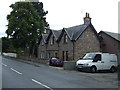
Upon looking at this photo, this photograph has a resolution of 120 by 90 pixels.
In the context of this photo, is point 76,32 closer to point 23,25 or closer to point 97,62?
point 97,62

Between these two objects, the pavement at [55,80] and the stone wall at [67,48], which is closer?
the pavement at [55,80]

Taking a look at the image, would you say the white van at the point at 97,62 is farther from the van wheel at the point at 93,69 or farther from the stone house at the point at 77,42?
the stone house at the point at 77,42

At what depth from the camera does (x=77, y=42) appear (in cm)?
2992

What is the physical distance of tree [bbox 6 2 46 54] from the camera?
39.9 metres


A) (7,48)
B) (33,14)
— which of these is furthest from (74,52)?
(7,48)

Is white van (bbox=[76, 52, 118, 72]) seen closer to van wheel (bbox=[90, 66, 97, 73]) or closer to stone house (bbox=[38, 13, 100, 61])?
van wheel (bbox=[90, 66, 97, 73])

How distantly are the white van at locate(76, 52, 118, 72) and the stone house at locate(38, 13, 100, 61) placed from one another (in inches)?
354

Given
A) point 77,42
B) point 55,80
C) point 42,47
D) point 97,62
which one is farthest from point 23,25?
point 55,80

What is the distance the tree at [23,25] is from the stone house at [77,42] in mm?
8782

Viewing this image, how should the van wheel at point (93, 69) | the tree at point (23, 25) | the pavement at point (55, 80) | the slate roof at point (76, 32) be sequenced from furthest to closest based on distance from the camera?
1. the tree at point (23, 25)
2. the slate roof at point (76, 32)
3. the van wheel at point (93, 69)
4. the pavement at point (55, 80)

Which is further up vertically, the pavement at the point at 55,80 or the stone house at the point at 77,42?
the stone house at the point at 77,42

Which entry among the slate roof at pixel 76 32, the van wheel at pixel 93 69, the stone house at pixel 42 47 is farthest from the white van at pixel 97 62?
the stone house at pixel 42 47

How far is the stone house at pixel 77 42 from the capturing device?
29.9m

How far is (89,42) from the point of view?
3123 cm
